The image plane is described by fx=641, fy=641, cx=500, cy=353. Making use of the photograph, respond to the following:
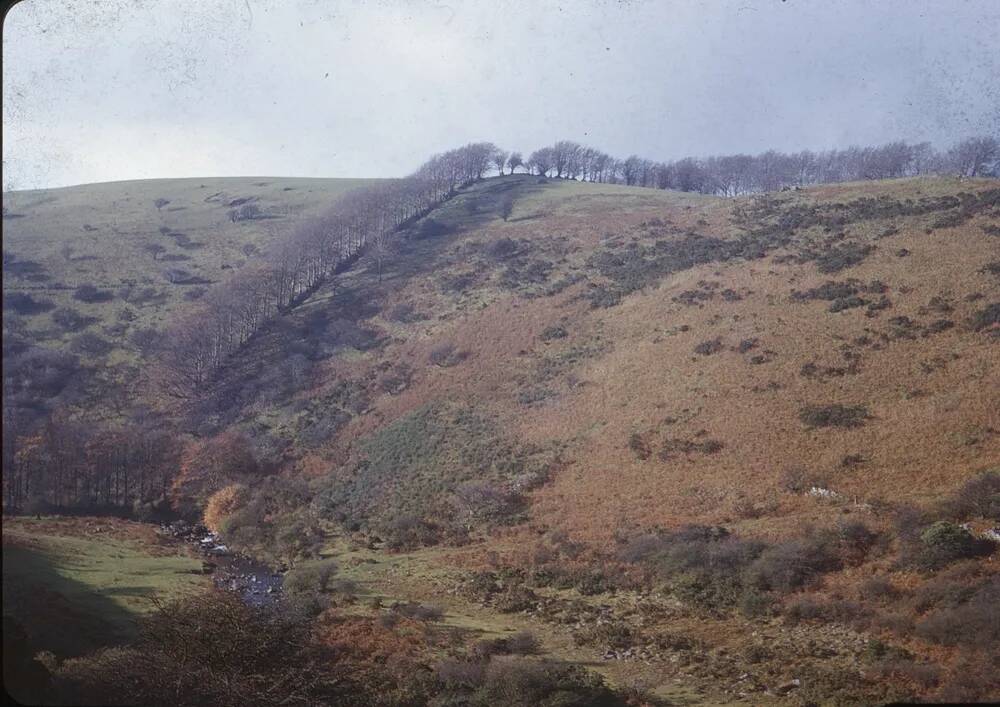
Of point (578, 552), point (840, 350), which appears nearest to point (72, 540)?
point (578, 552)

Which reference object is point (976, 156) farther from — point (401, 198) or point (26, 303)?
point (26, 303)

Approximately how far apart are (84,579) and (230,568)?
6645 mm

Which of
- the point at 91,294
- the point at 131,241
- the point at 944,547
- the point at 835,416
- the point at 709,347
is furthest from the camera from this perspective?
the point at 131,241

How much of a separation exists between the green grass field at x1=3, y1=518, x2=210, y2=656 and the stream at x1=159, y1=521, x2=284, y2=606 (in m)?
0.77

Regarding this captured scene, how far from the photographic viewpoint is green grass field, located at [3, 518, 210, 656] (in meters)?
9.08

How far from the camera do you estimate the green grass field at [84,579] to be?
Result: 9.08m

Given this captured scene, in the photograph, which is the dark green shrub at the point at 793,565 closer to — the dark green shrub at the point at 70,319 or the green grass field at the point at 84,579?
the green grass field at the point at 84,579

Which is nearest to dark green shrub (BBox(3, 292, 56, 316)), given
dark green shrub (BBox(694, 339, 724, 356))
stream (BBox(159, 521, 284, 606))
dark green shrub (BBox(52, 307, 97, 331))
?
dark green shrub (BBox(52, 307, 97, 331))

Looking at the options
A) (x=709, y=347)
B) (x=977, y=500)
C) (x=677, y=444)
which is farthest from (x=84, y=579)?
(x=709, y=347)

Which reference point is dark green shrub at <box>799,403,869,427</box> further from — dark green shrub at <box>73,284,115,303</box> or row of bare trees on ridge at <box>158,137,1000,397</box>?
dark green shrub at <box>73,284,115,303</box>

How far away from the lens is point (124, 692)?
7.02 metres

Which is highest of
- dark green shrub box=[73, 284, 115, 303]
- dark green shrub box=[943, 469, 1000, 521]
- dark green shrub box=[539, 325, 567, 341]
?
dark green shrub box=[73, 284, 115, 303]

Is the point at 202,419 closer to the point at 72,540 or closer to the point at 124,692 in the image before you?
the point at 72,540

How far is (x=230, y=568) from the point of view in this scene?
61.4 feet
